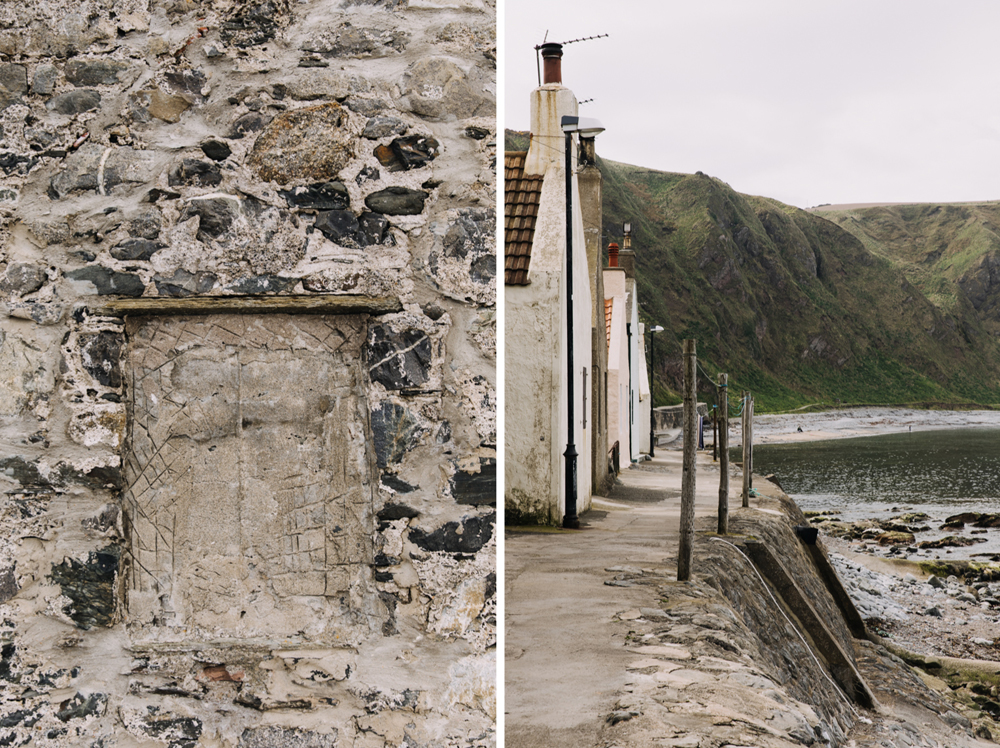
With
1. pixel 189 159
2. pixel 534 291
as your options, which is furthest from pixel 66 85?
pixel 534 291

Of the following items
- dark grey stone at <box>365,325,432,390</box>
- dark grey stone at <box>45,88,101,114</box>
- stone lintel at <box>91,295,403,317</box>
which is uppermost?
dark grey stone at <box>45,88,101,114</box>

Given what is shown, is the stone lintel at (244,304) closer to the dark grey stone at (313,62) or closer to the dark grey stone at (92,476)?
the dark grey stone at (92,476)

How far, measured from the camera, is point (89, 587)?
3.01m

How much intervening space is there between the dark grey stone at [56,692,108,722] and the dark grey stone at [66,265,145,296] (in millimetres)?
1506

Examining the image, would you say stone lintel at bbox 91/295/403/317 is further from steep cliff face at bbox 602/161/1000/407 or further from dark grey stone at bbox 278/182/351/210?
steep cliff face at bbox 602/161/1000/407

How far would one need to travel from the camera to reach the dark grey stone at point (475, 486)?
3061mm

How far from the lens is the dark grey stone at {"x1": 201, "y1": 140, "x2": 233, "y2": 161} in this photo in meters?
3.08

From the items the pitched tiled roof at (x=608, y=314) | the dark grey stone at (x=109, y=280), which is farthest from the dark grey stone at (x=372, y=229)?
the pitched tiled roof at (x=608, y=314)

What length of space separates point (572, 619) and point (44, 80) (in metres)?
5.57

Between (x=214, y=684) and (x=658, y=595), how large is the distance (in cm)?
530

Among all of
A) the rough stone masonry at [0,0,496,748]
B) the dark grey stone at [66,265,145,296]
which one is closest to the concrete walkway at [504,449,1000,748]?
the rough stone masonry at [0,0,496,748]

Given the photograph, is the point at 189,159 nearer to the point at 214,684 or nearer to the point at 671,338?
the point at 214,684

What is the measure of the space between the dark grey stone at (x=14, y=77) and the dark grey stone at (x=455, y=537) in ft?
7.33

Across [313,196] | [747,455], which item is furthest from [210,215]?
[747,455]
